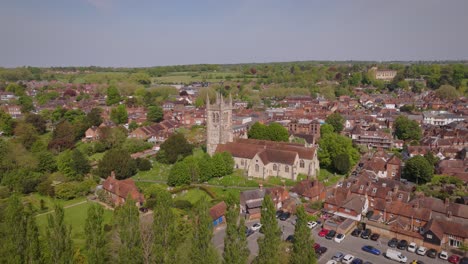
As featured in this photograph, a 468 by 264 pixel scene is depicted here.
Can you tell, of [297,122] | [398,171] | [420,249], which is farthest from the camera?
[297,122]

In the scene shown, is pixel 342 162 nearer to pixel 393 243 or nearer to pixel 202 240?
pixel 393 243

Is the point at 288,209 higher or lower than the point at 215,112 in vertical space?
lower

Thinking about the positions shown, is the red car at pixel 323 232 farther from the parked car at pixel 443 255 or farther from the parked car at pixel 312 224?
the parked car at pixel 443 255

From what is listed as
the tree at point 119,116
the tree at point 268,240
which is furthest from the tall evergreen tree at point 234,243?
the tree at point 119,116

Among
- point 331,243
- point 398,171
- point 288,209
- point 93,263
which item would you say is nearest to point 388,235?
point 331,243

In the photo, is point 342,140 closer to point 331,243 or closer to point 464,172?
point 464,172

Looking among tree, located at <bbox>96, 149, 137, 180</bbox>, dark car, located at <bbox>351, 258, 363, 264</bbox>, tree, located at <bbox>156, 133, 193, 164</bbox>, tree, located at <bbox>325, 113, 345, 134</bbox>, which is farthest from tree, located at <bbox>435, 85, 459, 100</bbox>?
tree, located at <bbox>96, 149, 137, 180</bbox>

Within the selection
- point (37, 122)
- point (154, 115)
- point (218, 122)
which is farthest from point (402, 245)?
point (37, 122)
